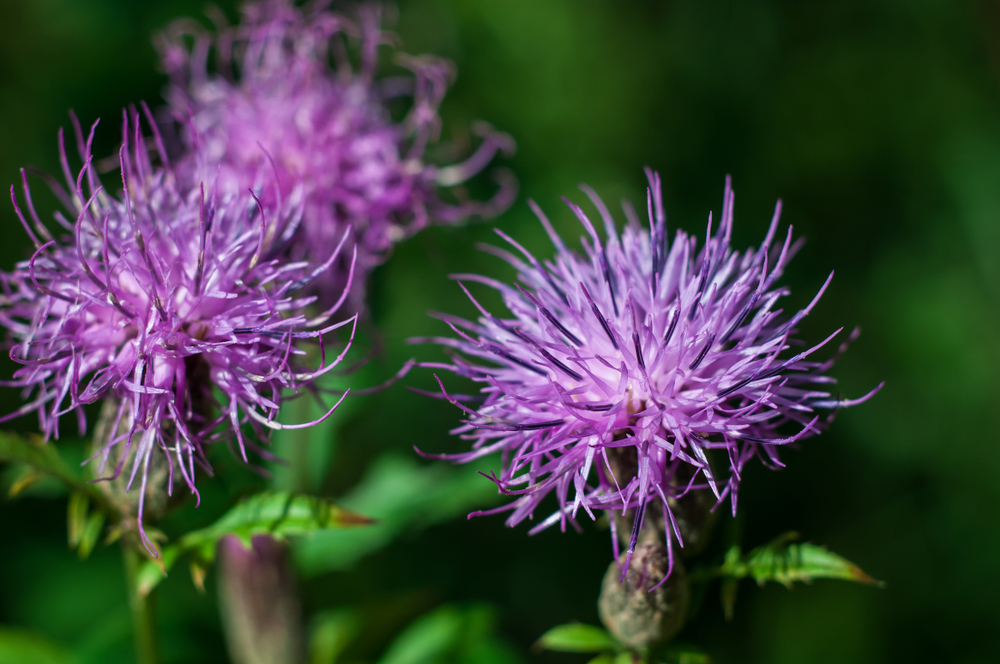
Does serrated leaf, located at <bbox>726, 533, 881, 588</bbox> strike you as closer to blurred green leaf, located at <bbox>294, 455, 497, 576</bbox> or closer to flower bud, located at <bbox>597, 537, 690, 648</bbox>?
flower bud, located at <bbox>597, 537, 690, 648</bbox>

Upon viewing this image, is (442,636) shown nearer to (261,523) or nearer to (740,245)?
(261,523)

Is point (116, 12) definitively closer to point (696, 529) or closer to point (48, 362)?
point (48, 362)

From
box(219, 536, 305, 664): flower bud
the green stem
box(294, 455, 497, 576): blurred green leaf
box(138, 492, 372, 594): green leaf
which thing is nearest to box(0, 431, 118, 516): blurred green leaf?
the green stem

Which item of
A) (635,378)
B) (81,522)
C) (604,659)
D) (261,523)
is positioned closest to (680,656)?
(604,659)

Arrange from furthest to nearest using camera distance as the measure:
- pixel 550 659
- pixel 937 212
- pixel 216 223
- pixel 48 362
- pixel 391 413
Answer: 1. pixel 937 212
2. pixel 391 413
3. pixel 550 659
4. pixel 216 223
5. pixel 48 362

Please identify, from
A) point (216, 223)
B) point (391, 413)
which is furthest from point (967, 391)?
point (216, 223)

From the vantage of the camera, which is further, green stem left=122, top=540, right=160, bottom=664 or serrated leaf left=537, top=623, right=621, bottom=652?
green stem left=122, top=540, right=160, bottom=664
